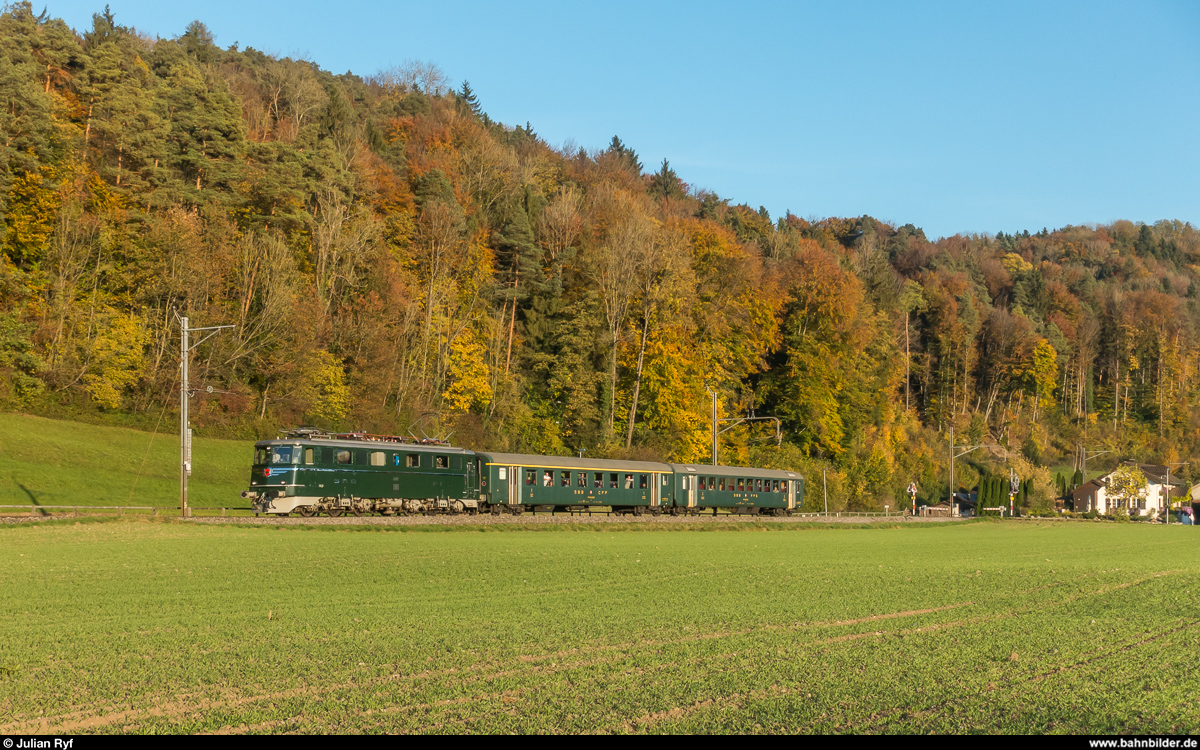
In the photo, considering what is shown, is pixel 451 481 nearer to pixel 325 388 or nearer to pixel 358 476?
pixel 358 476

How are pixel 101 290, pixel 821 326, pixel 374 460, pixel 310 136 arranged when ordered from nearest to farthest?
pixel 374 460
pixel 101 290
pixel 310 136
pixel 821 326

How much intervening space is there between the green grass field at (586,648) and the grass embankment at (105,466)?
86.0 ft

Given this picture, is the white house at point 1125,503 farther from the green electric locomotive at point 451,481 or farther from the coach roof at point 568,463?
the coach roof at point 568,463

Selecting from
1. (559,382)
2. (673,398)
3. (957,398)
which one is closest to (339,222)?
(559,382)

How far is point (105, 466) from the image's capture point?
43406 mm

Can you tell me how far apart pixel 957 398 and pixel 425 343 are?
7340 cm

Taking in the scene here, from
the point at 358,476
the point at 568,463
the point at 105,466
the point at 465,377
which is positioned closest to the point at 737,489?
the point at 568,463

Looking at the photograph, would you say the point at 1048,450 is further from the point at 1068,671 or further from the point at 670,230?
the point at 1068,671

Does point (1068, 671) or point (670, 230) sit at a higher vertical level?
point (670, 230)

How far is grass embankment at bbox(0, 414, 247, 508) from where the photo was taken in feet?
129

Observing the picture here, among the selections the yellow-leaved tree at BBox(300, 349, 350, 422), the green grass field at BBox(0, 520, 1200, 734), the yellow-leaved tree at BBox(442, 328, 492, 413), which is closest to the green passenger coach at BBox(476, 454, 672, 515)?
the yellow-leaved tree at BBox(300, 349, 350, 422)

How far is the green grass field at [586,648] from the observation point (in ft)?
19.4

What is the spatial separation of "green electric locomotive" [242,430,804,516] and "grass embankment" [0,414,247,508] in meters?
10.4

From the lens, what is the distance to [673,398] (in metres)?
61.1
